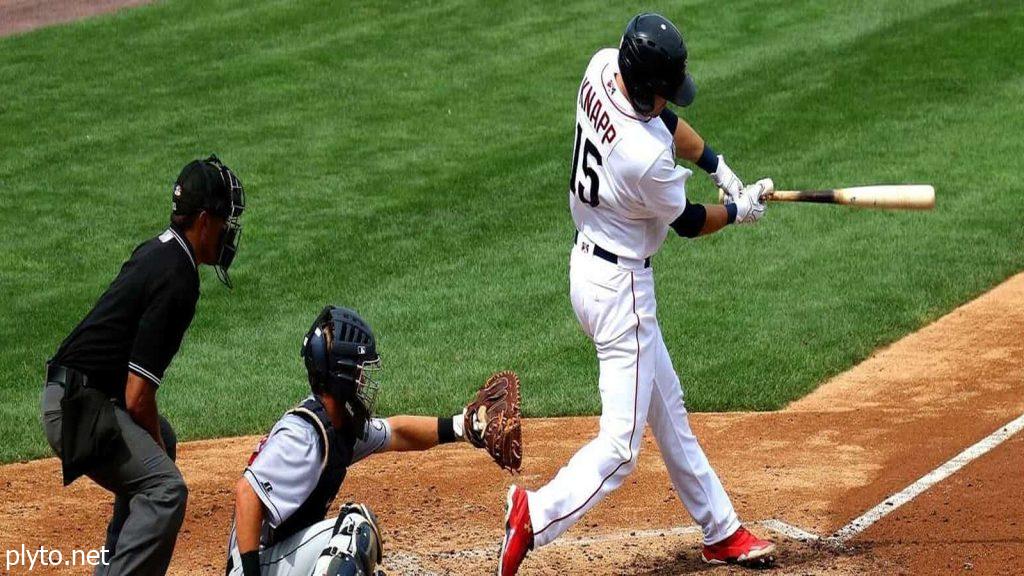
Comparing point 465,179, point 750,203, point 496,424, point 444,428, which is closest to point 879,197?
point 750,203

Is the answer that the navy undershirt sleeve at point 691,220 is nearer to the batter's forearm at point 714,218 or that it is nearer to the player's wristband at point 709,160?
the batter's forearm at point 714,218

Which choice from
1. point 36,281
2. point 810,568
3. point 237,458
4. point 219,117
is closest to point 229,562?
point 810,568

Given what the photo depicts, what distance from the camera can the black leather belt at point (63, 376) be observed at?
17.1ft

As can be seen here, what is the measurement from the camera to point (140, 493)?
5.23 metres

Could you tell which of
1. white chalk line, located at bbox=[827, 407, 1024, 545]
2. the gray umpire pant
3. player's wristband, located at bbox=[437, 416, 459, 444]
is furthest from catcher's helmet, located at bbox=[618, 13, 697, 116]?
the gray umpire pant

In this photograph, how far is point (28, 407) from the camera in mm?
8891

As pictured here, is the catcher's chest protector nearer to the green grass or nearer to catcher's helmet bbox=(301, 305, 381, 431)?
catcher's helmet bbox=(301, 305, 381, 431)

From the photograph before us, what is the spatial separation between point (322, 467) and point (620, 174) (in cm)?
162

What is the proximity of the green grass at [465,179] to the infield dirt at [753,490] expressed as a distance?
1.78ft

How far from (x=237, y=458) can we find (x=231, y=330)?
7.78 ft

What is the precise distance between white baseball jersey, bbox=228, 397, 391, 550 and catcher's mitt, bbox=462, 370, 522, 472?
0.74m

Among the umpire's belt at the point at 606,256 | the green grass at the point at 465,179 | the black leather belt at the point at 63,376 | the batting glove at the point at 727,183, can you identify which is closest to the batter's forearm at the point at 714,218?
the batting glove at the point at 727,183

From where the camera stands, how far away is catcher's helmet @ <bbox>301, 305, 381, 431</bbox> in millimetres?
4879

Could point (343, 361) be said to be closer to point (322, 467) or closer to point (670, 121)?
point (322, 467)
